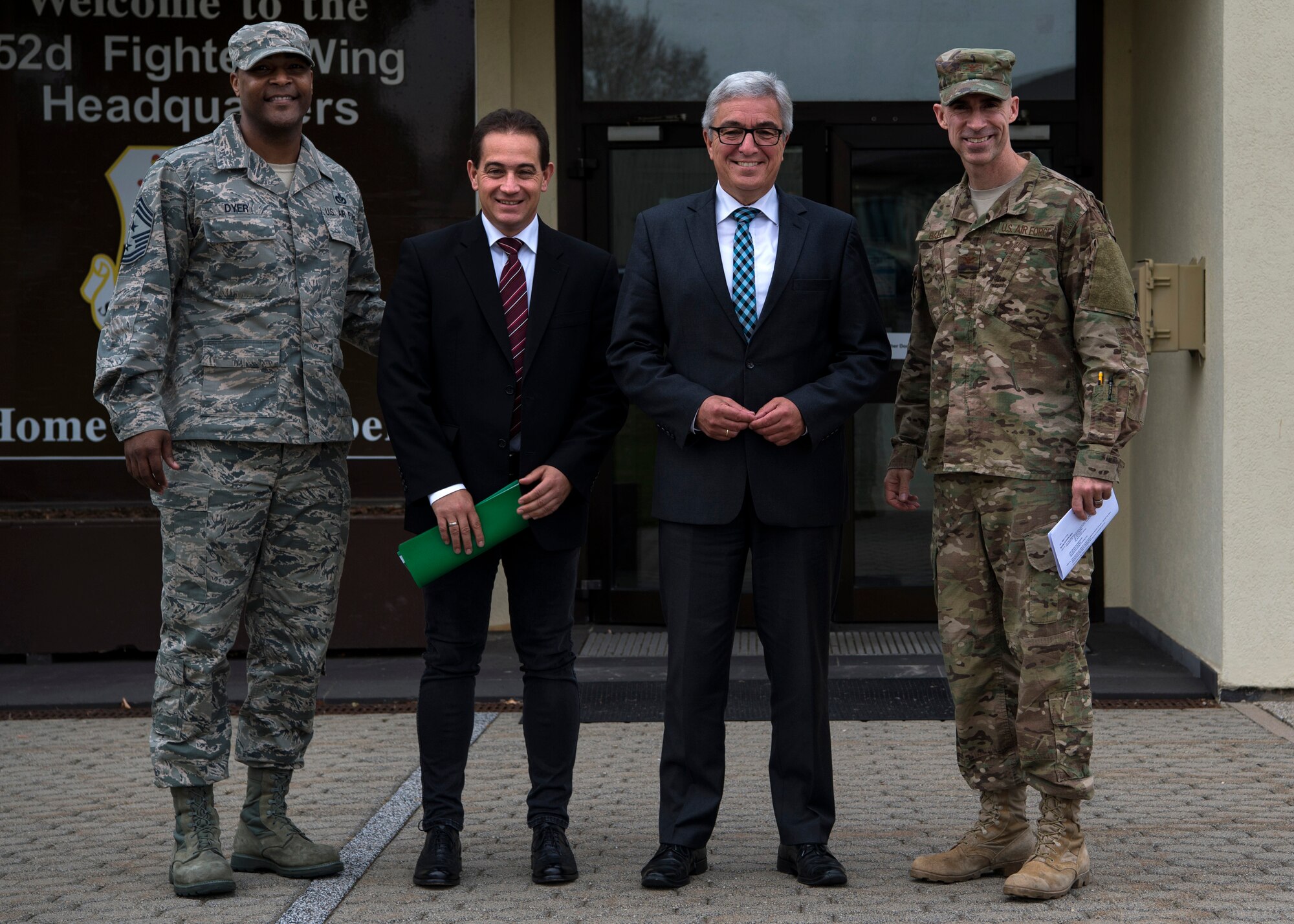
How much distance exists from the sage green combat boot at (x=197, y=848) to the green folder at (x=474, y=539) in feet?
2.67

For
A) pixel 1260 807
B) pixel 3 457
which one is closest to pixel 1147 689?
pixel 1260 807

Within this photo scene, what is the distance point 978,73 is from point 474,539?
170 cm

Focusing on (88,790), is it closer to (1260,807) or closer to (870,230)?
(1260,807)

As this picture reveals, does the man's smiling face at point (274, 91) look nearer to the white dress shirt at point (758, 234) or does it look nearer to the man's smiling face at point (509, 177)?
the man's smiling face at point (509, 177)

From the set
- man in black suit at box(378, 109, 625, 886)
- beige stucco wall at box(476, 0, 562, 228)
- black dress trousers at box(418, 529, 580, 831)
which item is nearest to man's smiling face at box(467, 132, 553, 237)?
man in black suit at box(378, 109, 625, 886)

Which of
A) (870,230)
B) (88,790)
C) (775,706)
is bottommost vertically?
(88,790)

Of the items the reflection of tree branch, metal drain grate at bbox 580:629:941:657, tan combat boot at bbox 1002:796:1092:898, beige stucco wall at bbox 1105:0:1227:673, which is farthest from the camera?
the reflection of tree branch

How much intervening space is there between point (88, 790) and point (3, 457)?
2.68 meters

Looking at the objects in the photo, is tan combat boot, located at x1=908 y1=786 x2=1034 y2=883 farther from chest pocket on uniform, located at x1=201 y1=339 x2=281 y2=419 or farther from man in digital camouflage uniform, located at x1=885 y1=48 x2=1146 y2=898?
chest pocket on uniform, located at x1=201 y1=339 x2=281 y2=419

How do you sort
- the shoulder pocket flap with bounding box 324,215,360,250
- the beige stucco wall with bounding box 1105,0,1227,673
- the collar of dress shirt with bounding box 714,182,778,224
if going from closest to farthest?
1. the collar of dress shirt with bounding box 714,182,778,224
2. the shoulder pocket flap with bounding box 324,215,360,250
3. the beige stucco wall with bounding box 1105,0,1227,673

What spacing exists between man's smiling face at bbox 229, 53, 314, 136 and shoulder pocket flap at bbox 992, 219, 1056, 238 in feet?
6.02

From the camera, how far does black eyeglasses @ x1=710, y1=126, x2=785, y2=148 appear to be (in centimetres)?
392

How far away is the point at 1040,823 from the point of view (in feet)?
12.7

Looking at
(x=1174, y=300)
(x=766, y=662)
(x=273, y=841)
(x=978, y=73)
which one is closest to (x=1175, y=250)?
(x=1174, y=300)
